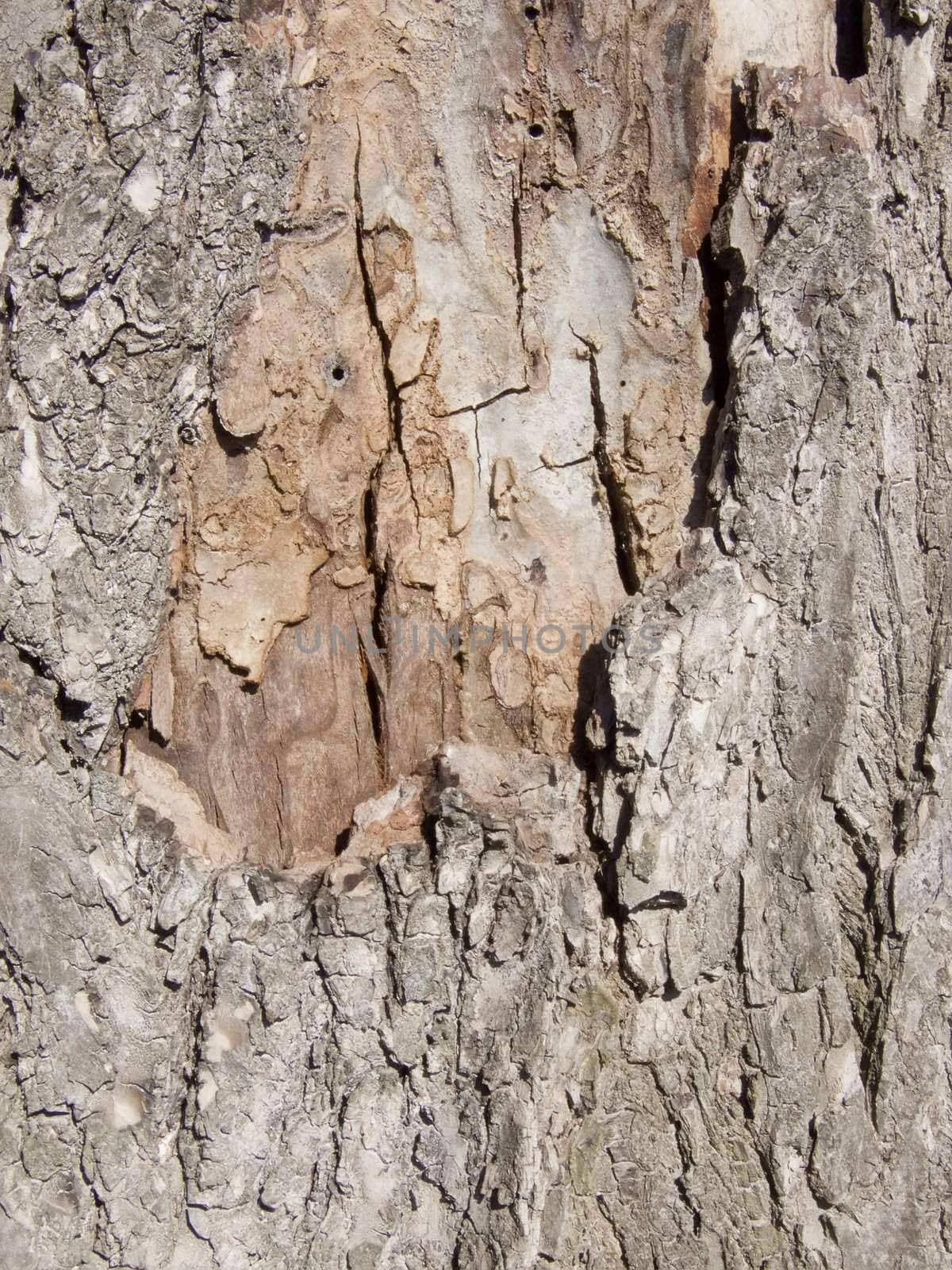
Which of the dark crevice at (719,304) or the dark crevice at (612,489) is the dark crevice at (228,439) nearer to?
the dark crevice at (612,489)

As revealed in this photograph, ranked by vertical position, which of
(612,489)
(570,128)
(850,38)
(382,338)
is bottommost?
(612,489)

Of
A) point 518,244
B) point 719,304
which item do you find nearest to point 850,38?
point 719,304

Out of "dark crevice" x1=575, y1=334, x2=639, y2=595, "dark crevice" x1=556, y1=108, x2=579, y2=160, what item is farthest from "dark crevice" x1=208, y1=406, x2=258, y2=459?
"dark crevice" x1=556, y1=108, x2=579, y2=160

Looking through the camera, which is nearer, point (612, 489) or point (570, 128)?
point (570, 128)

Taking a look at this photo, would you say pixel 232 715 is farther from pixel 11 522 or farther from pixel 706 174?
pixel 706 174

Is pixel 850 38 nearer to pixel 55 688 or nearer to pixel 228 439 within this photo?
pixel 228 439

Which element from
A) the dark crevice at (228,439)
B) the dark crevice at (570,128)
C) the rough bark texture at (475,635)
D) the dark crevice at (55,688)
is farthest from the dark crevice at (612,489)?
the dark crevice at (55,688)

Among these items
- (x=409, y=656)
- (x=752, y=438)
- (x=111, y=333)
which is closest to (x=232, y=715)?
(x=409, y=656)
